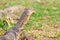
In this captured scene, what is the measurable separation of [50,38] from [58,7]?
17.0 feet

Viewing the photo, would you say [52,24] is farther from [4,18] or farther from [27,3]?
[27,3]

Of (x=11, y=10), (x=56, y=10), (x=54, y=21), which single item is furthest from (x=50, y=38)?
(x=56, y=10)

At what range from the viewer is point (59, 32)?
9.89 metres

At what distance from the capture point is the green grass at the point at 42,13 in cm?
1086

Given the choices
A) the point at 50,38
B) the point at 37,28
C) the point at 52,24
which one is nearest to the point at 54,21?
A: the point at 52,24

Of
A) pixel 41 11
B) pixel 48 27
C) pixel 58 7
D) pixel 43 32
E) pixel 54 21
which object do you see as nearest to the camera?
pixel 43 32

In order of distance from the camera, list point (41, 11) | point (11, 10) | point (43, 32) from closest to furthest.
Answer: point (43, 32), point (11, 10), point (41, 11)

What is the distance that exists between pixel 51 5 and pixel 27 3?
1.22 meters

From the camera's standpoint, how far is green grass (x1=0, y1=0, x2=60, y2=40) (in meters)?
10.9

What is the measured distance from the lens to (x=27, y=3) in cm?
1480

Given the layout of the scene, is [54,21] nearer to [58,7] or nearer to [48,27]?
[48,27]

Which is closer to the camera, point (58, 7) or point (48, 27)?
point (48, 27)

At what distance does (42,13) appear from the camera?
1266cm

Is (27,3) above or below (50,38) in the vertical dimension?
above
